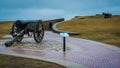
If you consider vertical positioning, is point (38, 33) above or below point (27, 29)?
below

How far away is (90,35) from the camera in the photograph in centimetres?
2875

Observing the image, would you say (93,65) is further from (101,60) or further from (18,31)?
(18,31)

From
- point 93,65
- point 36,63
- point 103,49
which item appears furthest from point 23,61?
point 103,49

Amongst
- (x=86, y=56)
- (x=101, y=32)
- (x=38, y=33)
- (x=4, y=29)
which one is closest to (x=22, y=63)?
(x=86, y=56)

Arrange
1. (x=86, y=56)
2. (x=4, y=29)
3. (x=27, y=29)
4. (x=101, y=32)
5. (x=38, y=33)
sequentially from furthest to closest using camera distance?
(x=4, y=29)
(x=101, y=32)
(x=38, y=33)
(x=27, y=29)
(x=86, y=56)

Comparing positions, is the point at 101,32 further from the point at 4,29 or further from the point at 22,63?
the point at 22,63

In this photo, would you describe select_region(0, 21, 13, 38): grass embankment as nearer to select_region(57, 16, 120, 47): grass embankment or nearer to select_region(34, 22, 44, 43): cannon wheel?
select_region(57, 16, 120, 47): grass embankment

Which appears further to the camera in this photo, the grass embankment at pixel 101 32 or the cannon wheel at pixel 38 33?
the grass embankment at pixel 101 32

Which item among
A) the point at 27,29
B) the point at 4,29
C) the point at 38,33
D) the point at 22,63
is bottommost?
the point at 4,29

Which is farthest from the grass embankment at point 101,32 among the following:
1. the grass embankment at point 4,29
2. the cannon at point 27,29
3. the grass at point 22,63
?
the grass at point 22,63

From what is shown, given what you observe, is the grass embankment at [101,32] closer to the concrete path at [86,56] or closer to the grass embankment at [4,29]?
the concrete path at [86,56]

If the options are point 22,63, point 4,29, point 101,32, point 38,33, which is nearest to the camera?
point 22,63

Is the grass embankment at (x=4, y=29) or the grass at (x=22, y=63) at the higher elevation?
the grass at (x=22, y=63)

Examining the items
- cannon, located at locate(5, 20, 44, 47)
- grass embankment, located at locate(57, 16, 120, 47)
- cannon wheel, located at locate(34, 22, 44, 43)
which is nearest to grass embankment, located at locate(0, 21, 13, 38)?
grass embankment, located at locate(57, 16, 120, 47)
